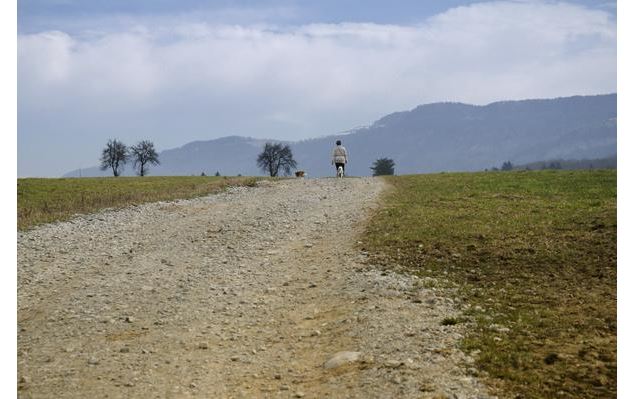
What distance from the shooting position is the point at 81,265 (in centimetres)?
1922

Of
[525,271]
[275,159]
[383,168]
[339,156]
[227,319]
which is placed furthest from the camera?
[383,168]

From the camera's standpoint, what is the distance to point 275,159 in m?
112

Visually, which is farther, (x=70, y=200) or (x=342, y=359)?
(x=70, y=200)

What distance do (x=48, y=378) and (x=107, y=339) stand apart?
194 centimetres

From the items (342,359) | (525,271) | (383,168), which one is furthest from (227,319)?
(383,168)

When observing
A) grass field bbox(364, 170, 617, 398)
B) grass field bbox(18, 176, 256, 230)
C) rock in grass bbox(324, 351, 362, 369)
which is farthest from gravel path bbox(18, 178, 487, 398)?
grass field bbox(18, 176, 256, 230)

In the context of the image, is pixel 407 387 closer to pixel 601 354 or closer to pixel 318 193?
pixel 601 354

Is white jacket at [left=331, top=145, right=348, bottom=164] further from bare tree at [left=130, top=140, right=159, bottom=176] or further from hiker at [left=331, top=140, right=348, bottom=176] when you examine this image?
bare tree at [left=130, top=140, right=159, bottom=176]

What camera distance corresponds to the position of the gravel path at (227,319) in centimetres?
1040

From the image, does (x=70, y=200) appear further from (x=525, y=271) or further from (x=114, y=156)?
(x=114, y=156)

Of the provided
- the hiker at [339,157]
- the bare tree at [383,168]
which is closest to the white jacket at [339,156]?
the hiker at [339,157]

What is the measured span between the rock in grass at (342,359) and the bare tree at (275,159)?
101m

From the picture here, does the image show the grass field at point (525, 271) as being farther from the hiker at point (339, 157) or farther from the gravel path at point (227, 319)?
the hiker at point (339, 157)

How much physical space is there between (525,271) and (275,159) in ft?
318
